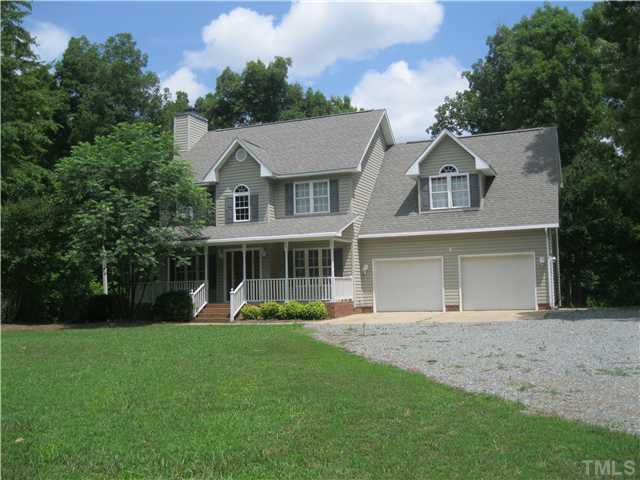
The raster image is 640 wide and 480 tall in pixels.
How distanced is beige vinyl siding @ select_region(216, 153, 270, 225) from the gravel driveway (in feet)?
30.4

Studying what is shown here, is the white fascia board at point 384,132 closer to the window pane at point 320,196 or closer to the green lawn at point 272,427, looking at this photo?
the window pane at point 320,196

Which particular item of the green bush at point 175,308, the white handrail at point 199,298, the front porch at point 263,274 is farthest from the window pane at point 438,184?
the green bush at point 175,308

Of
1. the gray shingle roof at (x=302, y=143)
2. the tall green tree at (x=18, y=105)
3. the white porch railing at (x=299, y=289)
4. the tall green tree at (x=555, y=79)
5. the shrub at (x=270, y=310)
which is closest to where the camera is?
the shrub at (x=270, y=310)

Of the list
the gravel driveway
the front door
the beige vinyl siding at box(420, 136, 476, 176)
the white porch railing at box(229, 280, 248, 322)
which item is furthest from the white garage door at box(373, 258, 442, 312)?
the gravel driveway

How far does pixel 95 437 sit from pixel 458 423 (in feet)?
12.4

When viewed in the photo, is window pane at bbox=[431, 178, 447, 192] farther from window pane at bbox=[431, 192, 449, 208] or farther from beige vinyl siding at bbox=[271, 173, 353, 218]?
beige vinyl siding at bbox=[271, 173, 353, 218]

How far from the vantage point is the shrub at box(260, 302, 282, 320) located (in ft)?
73.3

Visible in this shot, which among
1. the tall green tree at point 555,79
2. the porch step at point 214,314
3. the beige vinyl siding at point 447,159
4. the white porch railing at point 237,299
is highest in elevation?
the tall green tree at point 555,79

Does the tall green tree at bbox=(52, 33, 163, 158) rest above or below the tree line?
above

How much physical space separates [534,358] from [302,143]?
17.9m

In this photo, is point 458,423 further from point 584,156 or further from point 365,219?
point 584,156

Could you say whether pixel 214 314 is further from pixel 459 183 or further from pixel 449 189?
pixel 459 183

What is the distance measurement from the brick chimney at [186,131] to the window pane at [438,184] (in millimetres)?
11793

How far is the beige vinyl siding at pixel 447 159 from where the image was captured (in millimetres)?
24359
